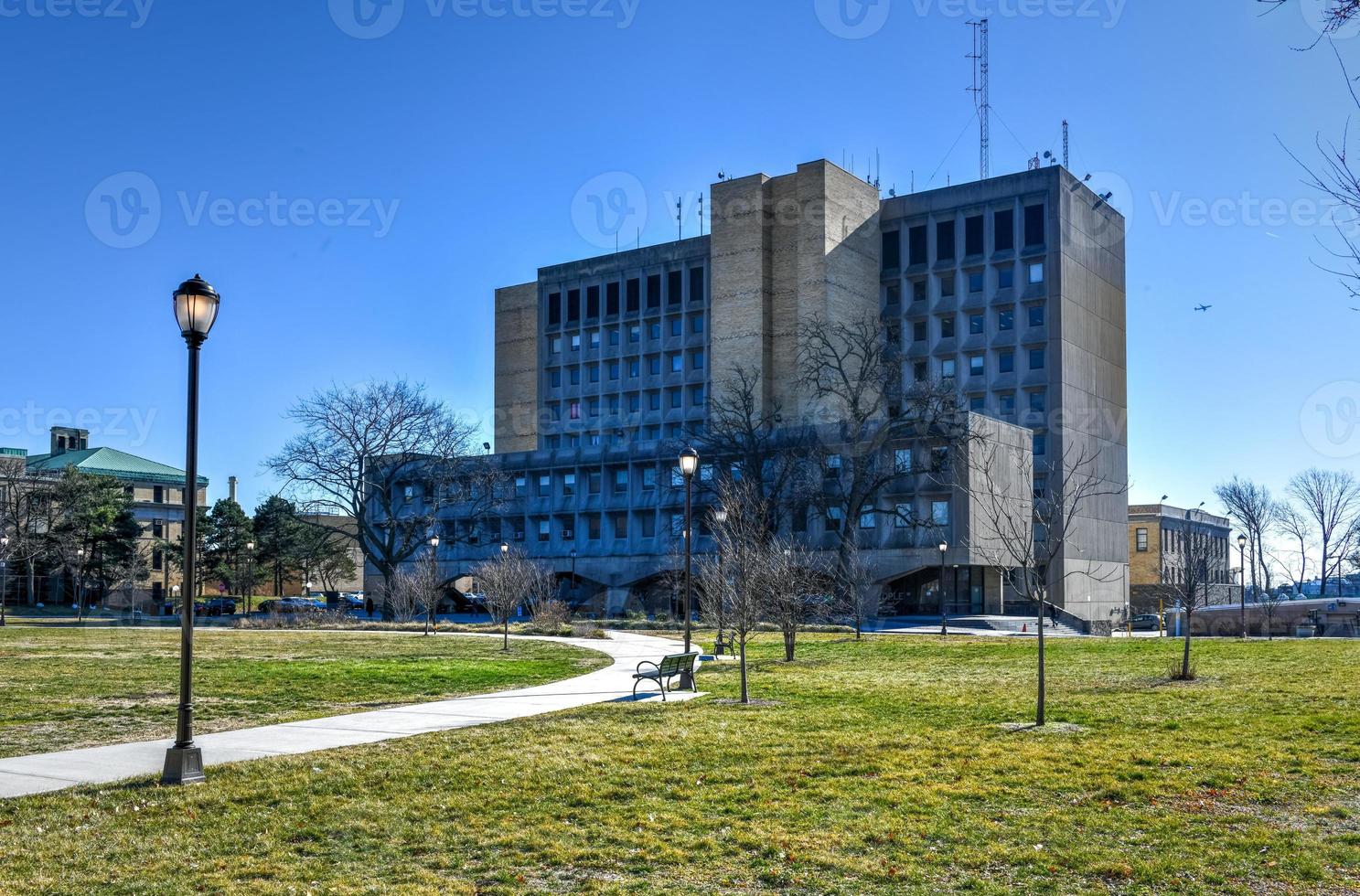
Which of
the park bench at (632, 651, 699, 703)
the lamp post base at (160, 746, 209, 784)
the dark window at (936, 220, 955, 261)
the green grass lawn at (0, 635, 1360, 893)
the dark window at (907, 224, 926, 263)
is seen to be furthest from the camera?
the dark window at (907, 224, 926, 263)

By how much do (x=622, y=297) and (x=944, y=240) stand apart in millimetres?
28100

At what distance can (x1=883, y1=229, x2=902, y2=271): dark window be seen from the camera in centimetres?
8700

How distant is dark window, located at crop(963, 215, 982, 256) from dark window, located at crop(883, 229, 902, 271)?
600cm

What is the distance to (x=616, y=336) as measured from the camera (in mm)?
99625

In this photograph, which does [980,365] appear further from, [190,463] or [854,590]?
[190,463]

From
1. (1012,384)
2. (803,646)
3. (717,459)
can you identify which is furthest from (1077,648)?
(1012,384)

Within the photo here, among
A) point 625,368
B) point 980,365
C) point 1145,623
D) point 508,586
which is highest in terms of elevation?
point 625,368

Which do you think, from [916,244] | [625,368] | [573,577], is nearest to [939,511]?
[916,244]

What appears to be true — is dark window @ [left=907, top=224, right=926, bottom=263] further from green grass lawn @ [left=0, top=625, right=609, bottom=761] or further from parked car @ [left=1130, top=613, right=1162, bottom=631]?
green grass lawn @ [left=0, top=625, right=609, bottom=761]

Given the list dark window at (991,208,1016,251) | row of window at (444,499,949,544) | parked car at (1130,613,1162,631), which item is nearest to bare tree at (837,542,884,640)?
row of window at (444,499,949,544)

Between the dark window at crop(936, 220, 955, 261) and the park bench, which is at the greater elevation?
the dark window at crop(936, 220, 955, 261)

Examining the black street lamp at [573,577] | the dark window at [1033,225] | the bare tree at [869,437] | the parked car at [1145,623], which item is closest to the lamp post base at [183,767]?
the bare tree at [869,437]

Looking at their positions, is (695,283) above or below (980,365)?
above

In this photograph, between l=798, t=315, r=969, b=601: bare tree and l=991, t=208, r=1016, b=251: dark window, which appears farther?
l=991, t=208, r=1016, b=251: dark window
